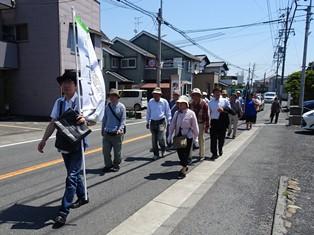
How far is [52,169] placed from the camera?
782 cm

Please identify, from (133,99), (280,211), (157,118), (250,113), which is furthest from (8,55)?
(280,211)

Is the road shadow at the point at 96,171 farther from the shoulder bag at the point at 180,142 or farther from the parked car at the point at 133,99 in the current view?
the parked car at the point at 133,99

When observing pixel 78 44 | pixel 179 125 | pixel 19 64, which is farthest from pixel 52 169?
pixel 19 64

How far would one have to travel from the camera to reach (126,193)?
6059 millimetres

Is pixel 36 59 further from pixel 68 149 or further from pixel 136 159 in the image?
pixel 68 149

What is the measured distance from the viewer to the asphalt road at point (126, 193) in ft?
15.3

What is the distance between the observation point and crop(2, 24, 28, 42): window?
22.7 meters

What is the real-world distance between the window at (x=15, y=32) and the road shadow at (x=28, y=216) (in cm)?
1951

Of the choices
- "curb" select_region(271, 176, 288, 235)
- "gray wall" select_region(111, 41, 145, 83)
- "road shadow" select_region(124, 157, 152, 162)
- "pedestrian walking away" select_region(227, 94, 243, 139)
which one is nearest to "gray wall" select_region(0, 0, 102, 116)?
"pedestrian walking away" select_region(227, 94, 243, 139)

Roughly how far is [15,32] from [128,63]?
896 inches

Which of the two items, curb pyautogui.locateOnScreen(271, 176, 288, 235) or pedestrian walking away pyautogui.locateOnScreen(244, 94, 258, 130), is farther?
pedestrian walking away pyautogui.locateOnScreen(244, 94, 258, 130)

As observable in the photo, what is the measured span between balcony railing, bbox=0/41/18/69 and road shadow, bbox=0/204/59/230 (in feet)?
59.1

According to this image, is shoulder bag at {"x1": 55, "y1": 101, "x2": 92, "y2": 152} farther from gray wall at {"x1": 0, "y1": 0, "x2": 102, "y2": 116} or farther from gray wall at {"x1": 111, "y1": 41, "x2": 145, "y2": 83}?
gray wall at {"x1": 111, "y1": 41, "x2": 145, "y2": 83}

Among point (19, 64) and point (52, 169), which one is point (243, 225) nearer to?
point (52, 169)
